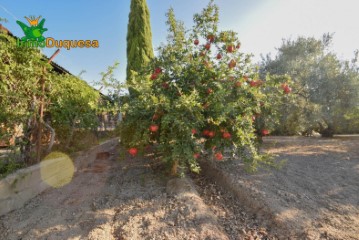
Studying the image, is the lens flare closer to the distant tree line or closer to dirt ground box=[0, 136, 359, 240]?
dirt ground box=[0, 136, 359, 240]

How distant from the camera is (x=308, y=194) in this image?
4.63 m

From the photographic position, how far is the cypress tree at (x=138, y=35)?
13.4 metres

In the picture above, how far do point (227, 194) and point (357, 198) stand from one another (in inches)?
106

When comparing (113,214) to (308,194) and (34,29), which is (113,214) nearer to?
(308,194)

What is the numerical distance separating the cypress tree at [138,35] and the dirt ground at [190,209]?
9118mm

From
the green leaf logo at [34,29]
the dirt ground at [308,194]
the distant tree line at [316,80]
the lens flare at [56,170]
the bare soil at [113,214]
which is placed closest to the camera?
the bare soil at [113,214]

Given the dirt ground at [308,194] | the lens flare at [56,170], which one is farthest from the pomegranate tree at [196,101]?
the lens flare at [56,170]

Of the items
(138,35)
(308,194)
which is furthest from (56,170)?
(138,35)

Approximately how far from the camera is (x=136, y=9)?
46.7 ft

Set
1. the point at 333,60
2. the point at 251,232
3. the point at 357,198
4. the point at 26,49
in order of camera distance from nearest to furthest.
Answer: the point at 251,232 < the point at 357,198 < the point at 26,49 < the point at 333,60

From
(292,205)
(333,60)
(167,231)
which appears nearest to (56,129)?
(167,231)

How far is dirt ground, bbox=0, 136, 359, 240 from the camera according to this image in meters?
3.44

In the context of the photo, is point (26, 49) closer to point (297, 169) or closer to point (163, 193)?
point (163, 193)

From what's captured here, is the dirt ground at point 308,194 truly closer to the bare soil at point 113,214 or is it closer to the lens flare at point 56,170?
the bare soil at point 113,214
